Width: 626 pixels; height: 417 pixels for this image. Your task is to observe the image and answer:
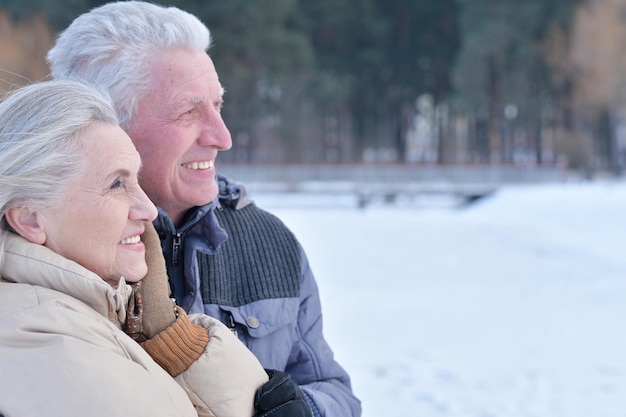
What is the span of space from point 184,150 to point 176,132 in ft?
0.16

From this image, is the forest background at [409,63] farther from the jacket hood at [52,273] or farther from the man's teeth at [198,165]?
the jacket hood at [52,273]

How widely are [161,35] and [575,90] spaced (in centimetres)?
3511

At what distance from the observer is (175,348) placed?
5.75ft

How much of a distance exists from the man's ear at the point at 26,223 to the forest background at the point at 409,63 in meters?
29.3

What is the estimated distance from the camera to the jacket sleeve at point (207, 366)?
175 centimetres

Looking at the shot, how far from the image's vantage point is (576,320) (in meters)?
9.26

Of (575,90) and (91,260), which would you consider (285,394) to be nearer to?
(91,260)

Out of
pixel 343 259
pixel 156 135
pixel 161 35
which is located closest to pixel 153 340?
pixel 156 135

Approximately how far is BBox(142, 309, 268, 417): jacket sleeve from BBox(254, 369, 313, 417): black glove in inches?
1.0

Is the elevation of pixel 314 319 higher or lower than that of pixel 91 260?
lower

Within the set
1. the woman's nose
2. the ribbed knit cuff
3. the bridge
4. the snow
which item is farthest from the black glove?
the bridge

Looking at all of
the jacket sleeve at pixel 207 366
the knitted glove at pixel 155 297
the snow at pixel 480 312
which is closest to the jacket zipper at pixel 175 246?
the knitted glove at pixel 155 297

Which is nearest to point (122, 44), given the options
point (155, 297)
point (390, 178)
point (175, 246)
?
point (175, 246)

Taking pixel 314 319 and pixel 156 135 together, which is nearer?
pixel 156 135
